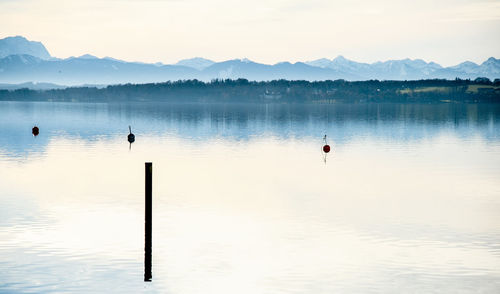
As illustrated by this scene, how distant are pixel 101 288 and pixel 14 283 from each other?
388 cm

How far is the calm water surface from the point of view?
29.7 meters

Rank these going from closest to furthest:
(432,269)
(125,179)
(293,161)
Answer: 1. (432,269)
2. (125,179)
3. (293,161)

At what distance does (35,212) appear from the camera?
44.1 m

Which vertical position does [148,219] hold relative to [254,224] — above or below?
above

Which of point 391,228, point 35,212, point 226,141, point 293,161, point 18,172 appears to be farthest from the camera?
point 226,141

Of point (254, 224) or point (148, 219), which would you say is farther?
point (254, 224)

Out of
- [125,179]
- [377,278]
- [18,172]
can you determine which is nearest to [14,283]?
[377,278]

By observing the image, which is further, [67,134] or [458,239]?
[67,134]

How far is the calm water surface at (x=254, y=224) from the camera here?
2967cm

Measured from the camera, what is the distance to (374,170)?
69562 millimetres

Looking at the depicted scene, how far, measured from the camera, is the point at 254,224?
41.3 metres

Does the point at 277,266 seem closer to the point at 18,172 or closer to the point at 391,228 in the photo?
the point at 391,228

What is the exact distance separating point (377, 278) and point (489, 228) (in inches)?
551

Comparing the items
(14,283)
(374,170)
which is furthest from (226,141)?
(14,283)
